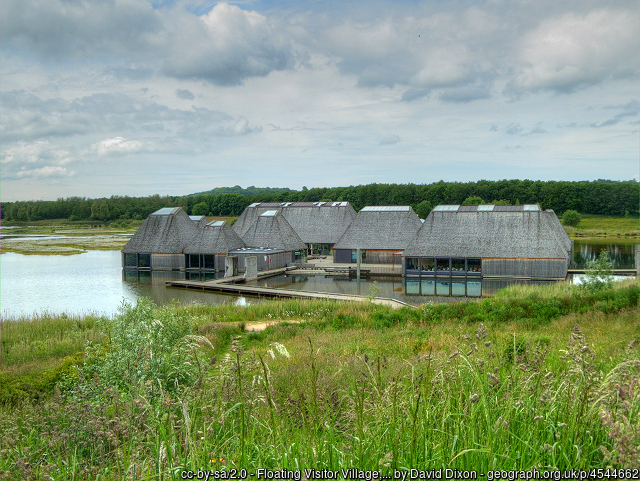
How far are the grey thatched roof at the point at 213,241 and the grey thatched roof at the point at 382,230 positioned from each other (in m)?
8.79

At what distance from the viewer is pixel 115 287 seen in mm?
30203

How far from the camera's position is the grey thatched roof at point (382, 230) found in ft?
129

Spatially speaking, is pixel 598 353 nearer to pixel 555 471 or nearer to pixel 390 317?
pixel 555 471

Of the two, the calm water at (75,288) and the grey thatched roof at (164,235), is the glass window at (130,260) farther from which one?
the calm water at (75,288)

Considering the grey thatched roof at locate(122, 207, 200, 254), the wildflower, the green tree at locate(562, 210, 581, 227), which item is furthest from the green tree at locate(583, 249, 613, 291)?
the green tree at locate(562, 210, 581, 227)

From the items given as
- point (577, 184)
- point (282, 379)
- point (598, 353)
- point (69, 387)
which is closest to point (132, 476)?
point (282, 379)

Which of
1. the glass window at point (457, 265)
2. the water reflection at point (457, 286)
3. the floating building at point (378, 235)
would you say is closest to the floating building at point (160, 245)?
the floating building at point (378, 235)

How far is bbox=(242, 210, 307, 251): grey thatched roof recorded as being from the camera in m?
40.8

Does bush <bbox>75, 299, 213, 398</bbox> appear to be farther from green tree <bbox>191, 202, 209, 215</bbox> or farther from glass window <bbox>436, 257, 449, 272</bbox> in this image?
green tree <bbox>191, 202, 209, 215</bbox>

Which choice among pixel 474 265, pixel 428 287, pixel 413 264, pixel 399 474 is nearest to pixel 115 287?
pixel 428 287

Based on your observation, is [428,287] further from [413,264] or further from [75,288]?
[75,288]

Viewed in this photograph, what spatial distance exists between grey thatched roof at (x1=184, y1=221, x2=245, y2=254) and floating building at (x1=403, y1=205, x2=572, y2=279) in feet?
45.8

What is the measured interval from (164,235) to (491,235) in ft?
84.6

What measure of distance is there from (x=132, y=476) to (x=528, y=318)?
1320 cm
